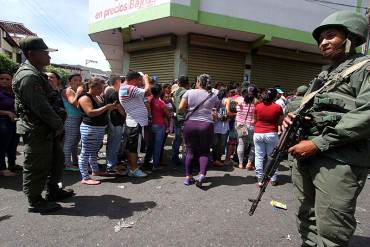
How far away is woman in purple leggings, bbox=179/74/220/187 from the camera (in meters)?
4.80

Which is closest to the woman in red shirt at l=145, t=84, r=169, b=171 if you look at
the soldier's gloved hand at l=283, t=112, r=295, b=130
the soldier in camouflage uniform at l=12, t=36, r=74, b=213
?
the soldier in camouflage uniform at l=12, t=36, r=74, b=213

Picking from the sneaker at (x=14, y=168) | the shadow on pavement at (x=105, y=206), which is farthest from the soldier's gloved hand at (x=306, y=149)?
the sneaker at (x=14, y=168)

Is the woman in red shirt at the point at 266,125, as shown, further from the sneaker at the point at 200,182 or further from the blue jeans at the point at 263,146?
the sneaker at the point at 200,182

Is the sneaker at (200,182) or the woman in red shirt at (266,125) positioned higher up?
the woman in red shirt at (266,125)

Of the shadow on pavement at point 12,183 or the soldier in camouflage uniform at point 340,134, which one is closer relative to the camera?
the soldier in camouflage uniform at point 340,134

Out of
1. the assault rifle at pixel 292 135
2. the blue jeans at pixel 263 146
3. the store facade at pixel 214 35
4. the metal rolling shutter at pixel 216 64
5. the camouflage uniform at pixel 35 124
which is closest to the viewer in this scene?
the assault rifle at pixel 292 135

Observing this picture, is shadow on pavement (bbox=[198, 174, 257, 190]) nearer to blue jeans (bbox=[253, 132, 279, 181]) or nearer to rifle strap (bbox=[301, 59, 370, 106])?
blue jeans (bbox=[253, 132, 279, 181])

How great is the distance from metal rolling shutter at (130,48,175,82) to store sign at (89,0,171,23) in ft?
6.04

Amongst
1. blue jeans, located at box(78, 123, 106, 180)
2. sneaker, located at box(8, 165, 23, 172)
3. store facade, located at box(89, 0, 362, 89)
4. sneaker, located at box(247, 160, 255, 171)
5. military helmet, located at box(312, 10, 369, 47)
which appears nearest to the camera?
military helmet, located at box(312, 10, 369, 47)

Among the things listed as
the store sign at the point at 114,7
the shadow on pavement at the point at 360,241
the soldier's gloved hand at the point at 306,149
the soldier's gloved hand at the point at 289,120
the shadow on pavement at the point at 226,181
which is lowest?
the shadow on pavement at the point at 360,241

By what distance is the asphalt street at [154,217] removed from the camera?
3129mm

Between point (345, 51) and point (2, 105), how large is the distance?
4984 millimetres

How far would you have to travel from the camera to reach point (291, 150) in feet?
7.50

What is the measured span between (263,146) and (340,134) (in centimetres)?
325
